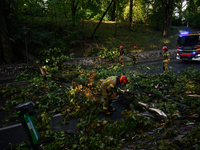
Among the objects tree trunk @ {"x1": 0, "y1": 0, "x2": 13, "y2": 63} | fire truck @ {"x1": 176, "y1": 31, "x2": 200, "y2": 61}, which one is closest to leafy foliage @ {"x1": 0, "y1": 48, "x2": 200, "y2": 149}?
tree trunk @ {"x1": 0, "y1": 0, "x2": 13, "y2": 63}

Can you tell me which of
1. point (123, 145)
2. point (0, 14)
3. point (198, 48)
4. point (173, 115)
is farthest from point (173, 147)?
point (0, 14)

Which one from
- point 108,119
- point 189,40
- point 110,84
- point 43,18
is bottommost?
A: point 108,119

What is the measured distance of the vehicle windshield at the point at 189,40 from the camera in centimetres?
1260

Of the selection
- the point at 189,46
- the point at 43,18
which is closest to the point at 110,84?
the point at 189,46

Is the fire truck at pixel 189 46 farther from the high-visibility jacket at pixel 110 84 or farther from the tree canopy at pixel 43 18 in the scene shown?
the high-visibility jacket at pixel 110 84

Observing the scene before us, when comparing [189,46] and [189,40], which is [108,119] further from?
[189,40]

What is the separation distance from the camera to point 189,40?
13.2 meters

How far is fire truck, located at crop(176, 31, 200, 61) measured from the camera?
1240 cm

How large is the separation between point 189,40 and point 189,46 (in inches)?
32.4

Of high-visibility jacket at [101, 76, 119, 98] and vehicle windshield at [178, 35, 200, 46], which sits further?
vehicle windshield at [178, 35, 200, 46]

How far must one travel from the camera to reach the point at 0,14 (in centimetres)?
1060

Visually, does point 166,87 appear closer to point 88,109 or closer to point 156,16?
point 88,109

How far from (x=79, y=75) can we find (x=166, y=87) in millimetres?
4772

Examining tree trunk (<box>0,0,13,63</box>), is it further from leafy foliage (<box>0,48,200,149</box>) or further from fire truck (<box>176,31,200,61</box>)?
fire truck (<box>176,31,200,61</box>)
